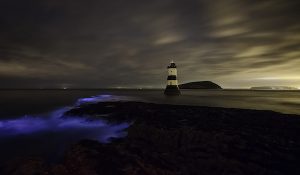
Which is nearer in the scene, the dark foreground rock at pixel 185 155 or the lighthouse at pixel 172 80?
the dark foreground rock at pixel 185 155

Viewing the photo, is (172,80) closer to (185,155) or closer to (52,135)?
(52,135)

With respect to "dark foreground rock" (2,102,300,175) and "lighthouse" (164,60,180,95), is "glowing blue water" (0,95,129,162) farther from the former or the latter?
"lighthouse" (164,60,180,95)

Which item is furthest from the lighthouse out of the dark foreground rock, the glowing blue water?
the dark foreground rock

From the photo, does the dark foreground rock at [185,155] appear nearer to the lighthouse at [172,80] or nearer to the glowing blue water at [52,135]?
the glowing blue water at [52,135]

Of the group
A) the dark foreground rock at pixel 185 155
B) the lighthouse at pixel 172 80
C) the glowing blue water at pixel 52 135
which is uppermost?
the lighthouse at pixel 172 80

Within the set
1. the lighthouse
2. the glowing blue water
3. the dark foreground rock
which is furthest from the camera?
the lighthouse

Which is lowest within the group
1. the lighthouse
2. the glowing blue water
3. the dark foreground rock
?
the glowing blue water

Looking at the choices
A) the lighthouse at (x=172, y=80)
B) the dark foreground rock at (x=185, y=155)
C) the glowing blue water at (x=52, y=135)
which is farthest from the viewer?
the lighthouse at (x=172, y=80)

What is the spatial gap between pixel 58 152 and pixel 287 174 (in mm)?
9053

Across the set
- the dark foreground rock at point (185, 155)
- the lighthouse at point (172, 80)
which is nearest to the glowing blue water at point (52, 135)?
the dark foreground rock at point (185, 155)

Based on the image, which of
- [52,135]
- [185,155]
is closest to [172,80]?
[52,135]

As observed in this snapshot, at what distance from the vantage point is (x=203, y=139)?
8367mm

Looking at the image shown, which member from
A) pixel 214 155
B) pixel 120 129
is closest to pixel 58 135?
pixel 120 129

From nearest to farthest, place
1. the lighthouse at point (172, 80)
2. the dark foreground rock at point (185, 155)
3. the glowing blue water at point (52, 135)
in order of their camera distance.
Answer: the dark foreground rock at point (185, 155) < the glowing blue water at point (52, 135) < the lighthouse at point (172, 80)
